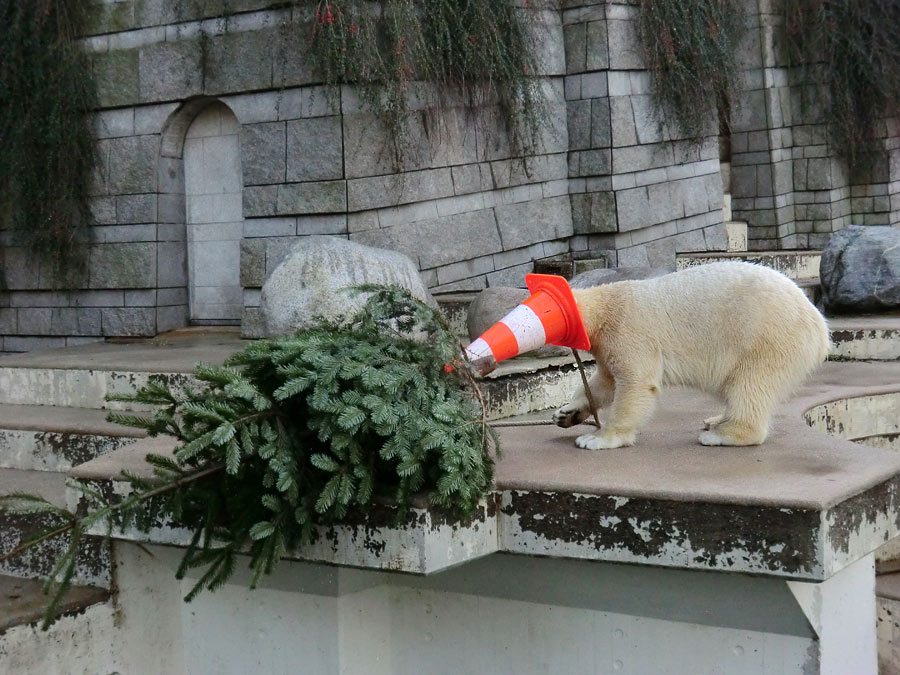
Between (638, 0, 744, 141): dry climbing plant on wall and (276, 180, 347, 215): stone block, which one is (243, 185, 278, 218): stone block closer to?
(276, 180, 347, 215): stone block

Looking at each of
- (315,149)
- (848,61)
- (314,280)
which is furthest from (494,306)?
(848,61)

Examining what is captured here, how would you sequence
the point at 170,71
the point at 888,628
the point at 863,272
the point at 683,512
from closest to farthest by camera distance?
the point at 683,512 → the point at 888,628 → the point at 863,272 → the point at 170,71

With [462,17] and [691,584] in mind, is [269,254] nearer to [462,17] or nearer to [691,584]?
[462,17]

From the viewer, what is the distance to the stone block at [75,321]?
7.78m

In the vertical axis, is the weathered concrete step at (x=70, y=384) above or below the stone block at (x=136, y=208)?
below

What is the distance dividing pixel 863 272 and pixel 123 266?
5031 millimetres

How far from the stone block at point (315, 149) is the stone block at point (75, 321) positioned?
211cm

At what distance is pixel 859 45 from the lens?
10.9 m

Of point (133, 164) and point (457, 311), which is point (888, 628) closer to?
point (457, 311)

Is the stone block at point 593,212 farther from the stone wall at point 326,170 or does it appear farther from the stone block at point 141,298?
the stone block at point 141,298

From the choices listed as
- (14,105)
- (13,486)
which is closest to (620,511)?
(13,486)

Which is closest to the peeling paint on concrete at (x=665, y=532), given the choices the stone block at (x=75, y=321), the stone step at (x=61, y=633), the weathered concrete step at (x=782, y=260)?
the stone step at (x=61, y=633)

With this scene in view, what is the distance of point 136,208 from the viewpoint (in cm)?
747

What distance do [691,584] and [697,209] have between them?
6.89 m
